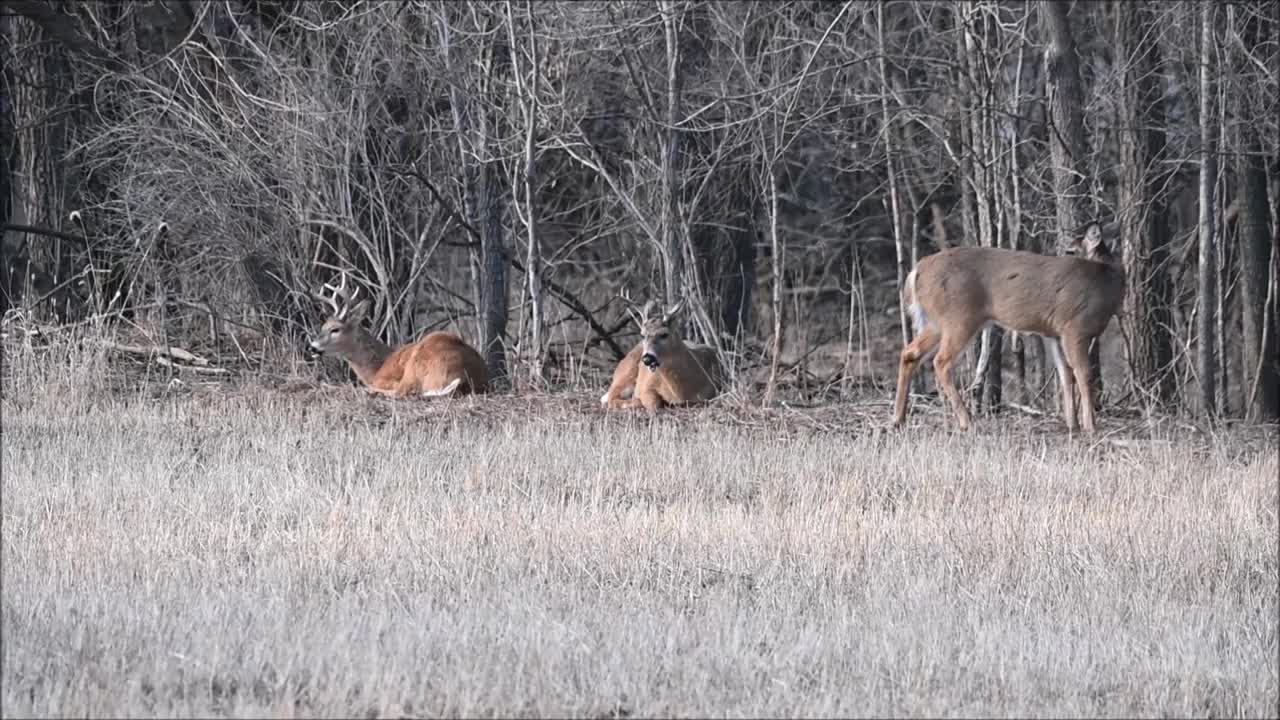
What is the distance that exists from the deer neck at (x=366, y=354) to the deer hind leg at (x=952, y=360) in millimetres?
5041

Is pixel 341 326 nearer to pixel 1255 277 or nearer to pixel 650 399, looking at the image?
pixel 650 399

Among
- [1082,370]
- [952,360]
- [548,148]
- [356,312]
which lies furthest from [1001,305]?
[356,312]

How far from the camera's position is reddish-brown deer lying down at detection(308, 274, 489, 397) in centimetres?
1411

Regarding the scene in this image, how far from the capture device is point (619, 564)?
772 centimetres

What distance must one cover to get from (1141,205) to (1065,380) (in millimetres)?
3738

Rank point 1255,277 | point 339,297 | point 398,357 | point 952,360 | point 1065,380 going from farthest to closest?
point 1255,277
point 339,297
point 398,357
point 1065,380
point 952,360

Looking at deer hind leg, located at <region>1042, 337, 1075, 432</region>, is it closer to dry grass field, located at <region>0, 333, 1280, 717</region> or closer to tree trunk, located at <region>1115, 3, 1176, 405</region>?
dry grass field, located at <region>0, 333, 1280, 717</region>

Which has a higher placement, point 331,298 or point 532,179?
point 532,179

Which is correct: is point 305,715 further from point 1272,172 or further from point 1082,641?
point 1272,172

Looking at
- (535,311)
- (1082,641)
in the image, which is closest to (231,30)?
(535,311)

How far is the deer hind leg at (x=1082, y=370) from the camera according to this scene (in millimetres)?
12359

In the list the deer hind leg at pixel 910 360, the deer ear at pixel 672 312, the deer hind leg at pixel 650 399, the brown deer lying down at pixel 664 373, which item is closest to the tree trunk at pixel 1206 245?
the deer hind leg at pixel 910 360

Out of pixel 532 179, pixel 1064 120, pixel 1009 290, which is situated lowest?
pixel 1009 290

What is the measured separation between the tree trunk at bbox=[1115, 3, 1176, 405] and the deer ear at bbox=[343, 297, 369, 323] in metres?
6.35
